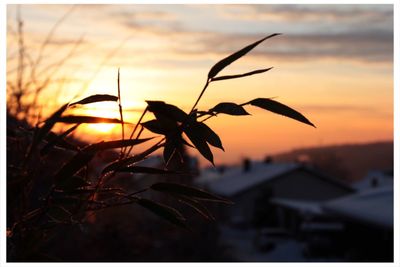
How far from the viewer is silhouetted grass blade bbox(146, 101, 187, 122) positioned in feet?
3.95

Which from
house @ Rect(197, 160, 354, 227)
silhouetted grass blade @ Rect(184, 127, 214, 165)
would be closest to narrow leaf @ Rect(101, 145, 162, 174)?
silhouetted grass blade @ Rect(184, 127, 214, 165)

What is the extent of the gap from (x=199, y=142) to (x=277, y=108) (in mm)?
171

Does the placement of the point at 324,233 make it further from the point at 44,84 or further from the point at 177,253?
the point at 44,84

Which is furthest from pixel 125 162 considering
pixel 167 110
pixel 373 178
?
pixel 373 178

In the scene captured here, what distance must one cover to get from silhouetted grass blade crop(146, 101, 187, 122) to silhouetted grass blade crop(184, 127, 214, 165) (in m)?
0.06

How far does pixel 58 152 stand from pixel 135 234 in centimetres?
1042

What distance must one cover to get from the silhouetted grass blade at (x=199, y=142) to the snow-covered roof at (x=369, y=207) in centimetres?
1770

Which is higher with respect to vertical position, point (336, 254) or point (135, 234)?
point (135, 234)

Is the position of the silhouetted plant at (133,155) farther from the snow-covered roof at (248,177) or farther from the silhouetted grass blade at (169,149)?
the snow-covered roof at (248,177)

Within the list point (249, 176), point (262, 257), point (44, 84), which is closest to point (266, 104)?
point (44, 84)

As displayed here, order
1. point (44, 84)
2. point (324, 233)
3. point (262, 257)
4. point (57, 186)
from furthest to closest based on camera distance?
1. point (324, 233)
2. point (262, 257)
3. point (44, 84)
4. point (57, 186)

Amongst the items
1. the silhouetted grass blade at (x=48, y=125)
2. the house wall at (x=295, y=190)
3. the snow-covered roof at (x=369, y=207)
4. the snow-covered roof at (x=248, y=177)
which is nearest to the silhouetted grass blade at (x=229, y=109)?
the silhouetted grass blade at (x=48, y=125)

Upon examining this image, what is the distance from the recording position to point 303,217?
31.2 meters

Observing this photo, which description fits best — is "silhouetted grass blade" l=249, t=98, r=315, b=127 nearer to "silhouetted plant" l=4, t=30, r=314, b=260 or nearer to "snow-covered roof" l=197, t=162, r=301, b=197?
"silhouetted plant" l=4, t=30, r=314, b=260
